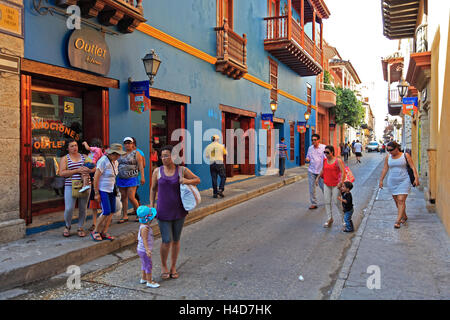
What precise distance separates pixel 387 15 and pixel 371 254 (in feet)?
31.9

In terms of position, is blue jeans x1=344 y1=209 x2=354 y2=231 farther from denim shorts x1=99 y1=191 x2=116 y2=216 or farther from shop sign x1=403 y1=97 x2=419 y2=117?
shop sign x1=403 y1=97 x2=419 y2=117

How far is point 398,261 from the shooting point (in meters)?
5.07

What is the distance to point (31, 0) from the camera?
6066mm

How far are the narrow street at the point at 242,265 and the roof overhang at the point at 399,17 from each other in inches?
279

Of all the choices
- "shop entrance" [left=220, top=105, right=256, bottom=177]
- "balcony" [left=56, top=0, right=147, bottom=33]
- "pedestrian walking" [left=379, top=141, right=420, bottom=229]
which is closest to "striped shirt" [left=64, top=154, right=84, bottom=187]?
"balcony" [left=56, top=0, right=147, bottom=33]

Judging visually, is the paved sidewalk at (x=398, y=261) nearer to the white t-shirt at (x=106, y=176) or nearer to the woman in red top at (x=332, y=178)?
the woman in red top at (x=332, y=178)

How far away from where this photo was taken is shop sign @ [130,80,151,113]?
8109 mm

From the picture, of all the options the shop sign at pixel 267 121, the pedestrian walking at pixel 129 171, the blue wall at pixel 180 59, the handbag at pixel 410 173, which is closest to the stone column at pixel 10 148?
the blue wall at pixel 180 59

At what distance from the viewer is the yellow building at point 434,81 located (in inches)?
266

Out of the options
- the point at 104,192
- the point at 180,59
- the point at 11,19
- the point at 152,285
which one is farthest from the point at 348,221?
the point at 11,19
